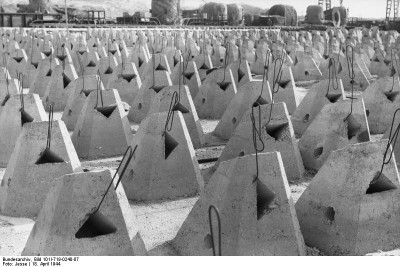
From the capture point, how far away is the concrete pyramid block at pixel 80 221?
11.8 feet

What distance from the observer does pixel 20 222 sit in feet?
16.0

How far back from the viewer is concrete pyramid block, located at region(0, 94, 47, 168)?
6516 millimetres

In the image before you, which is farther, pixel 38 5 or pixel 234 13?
pixel 234 13

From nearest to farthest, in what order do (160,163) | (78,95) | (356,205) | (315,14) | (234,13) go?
1. (356,205)
2. (160,163)
3. (78,95)
4. (315,14)
5. (234,13)

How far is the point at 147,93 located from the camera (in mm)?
8633

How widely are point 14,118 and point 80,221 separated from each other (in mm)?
3266

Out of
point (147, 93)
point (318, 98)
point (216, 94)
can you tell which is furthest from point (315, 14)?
point (318, 98)

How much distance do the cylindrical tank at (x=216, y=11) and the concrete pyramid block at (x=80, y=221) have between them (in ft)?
112

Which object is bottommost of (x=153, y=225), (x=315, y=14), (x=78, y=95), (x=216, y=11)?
(x=153, y=225)

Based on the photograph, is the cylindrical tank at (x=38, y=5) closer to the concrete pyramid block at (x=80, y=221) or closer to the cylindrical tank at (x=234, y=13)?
the cylindrical tank at (x=234, y=13)

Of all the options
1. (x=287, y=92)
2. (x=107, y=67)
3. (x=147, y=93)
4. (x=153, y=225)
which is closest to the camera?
(x=153, y=225)

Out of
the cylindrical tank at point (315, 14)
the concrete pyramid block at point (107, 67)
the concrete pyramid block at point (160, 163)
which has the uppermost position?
the cylindrical tank at point (315, 14)

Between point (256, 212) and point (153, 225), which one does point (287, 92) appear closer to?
point (153, 225)

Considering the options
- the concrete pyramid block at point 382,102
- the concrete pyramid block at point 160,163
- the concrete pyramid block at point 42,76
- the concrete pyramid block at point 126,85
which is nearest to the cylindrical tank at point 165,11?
the concrete pyramid block at point 42,76
